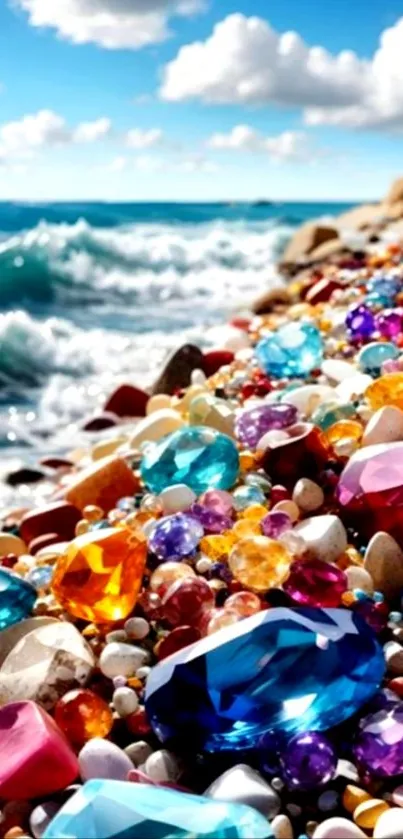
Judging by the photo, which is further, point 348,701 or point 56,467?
point 56,467

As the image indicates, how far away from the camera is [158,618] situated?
5.89 feet

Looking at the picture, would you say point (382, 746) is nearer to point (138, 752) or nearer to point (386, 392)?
point (138, 752)

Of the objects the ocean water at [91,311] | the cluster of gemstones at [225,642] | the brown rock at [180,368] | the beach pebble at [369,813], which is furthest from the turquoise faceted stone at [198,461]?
the ocean water at [91,311]

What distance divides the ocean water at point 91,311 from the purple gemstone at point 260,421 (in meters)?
2.01

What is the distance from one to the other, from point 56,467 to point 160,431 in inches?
53.4

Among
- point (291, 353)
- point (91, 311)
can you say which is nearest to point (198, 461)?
point (291, 353)

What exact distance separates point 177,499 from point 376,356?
3.33ft

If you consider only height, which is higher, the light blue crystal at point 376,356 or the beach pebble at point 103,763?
the light blue crystal at point 376,356

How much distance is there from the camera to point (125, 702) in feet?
5.18

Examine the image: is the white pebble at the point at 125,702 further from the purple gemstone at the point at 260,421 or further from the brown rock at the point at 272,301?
the brown rock at the point at 272,301

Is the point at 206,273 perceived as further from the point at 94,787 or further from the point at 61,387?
the point at 94,787

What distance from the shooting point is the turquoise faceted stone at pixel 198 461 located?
220 cm

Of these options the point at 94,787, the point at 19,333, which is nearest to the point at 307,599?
the point at 94,787

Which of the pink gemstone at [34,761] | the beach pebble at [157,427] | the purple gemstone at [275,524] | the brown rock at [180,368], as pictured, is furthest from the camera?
the brown rock at [180,368]
